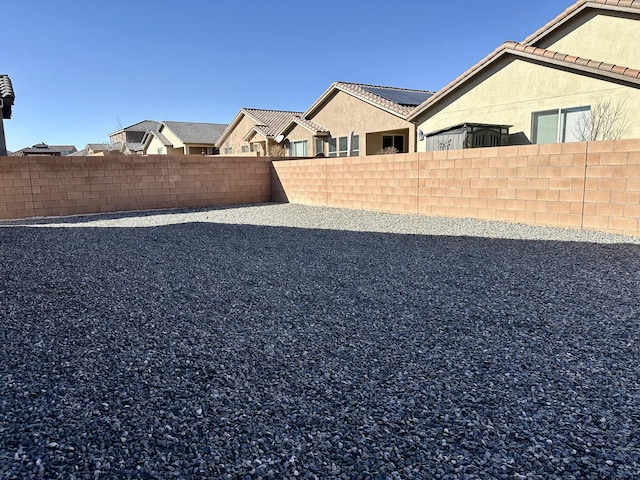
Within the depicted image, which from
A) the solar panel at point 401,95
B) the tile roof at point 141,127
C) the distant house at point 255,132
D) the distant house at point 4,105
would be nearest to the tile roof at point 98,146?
the tile roof at point 141,127

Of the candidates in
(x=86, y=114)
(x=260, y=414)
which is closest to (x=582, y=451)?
(x=260, y=414)

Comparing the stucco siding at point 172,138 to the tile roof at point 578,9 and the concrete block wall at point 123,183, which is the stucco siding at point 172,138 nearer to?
the concrete block wall at point 123,183

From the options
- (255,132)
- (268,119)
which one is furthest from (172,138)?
(255,132)

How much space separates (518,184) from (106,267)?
280 inches

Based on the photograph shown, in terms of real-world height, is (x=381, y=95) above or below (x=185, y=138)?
above

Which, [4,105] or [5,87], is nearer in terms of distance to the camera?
[4,105]

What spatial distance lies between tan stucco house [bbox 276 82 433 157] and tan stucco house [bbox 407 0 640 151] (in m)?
3.49

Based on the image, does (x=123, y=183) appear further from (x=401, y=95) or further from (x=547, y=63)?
(x=401, y=95)

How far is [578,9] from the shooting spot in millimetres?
12164

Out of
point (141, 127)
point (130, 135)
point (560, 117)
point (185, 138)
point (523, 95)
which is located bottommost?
point (560, 117)

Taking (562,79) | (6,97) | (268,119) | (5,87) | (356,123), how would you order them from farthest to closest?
(268,119) → (356,123) → (5,87) → (6,97) → (562,79)

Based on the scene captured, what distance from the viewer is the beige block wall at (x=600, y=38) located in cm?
1142

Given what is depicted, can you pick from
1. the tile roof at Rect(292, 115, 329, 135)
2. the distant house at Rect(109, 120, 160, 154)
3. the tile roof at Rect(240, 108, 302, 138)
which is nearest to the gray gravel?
the tile roof at Rect(292, 115, 329, 135)

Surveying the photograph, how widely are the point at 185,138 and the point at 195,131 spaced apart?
7.18 feet
